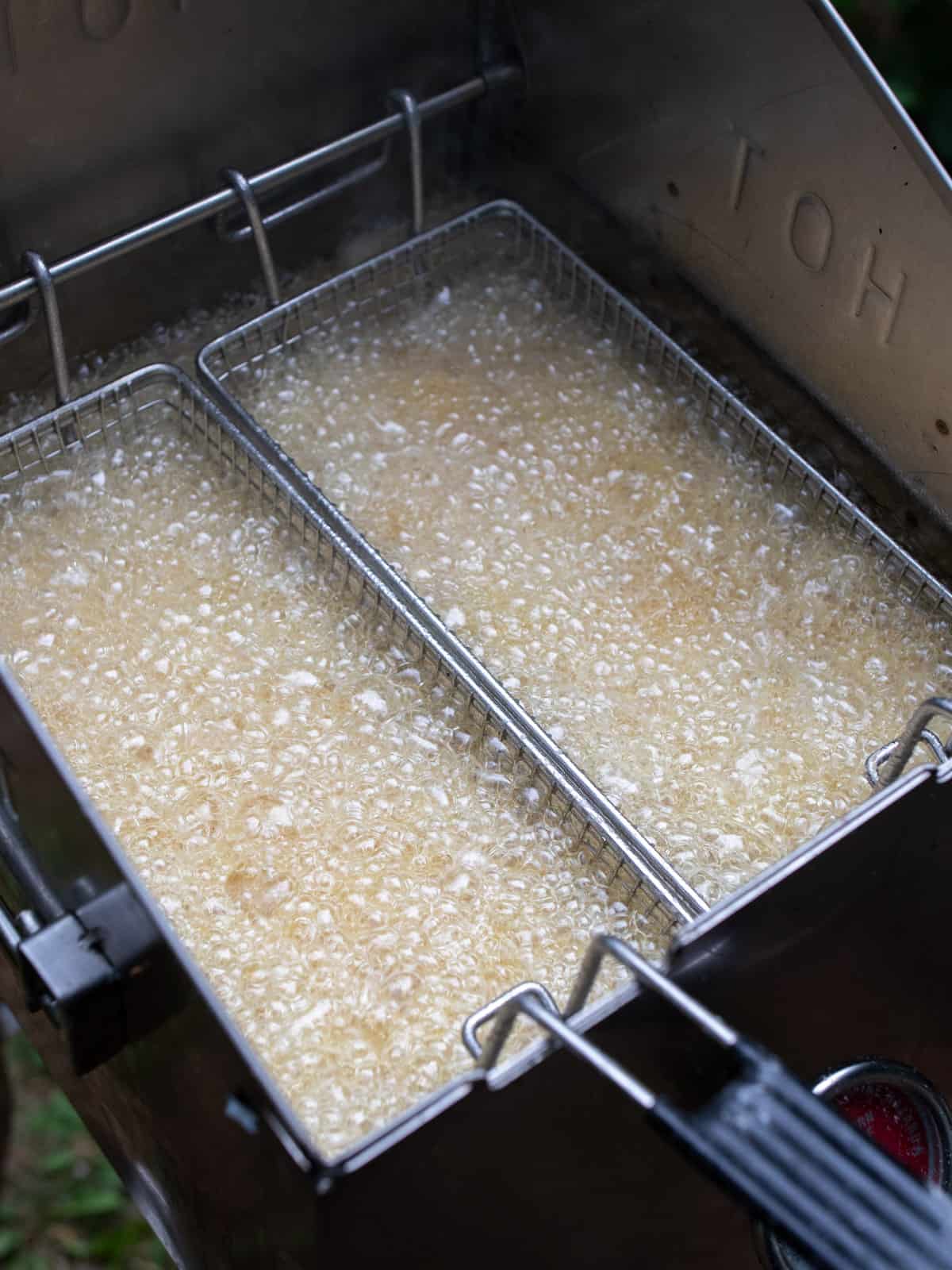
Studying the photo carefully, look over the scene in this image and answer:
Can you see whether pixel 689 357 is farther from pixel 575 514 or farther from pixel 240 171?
pixel 240 171

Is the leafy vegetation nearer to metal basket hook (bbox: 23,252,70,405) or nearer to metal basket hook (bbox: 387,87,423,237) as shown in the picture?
metal basket hook (bbox: 387,87,423,237)

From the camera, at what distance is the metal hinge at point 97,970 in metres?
0.89

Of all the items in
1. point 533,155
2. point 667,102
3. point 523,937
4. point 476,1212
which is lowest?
point 476,1212

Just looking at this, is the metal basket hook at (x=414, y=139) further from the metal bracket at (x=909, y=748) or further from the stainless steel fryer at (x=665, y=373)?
the metal bracket at (x=909, y=748)

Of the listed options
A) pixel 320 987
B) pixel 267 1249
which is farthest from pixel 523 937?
pixel 267 1249

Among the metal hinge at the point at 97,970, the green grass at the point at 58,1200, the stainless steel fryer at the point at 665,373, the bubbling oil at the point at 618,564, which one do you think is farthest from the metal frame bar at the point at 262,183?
the green grass at the point at 58,1200

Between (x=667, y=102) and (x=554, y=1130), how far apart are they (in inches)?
40.3

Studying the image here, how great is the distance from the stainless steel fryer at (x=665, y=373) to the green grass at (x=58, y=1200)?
96cm

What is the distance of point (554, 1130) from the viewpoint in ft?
3.02

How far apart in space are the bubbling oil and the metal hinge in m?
0.46

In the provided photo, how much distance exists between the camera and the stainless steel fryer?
2.84ft

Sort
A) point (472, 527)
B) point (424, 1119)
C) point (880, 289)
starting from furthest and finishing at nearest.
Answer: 1. point (472, 527)
2. point (880, 289)
3. point (424, 1119)

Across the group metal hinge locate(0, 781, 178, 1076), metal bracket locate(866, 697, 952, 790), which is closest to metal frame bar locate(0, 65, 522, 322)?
metal hinge locate(0, 781, 178, 1076)

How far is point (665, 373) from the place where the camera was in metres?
1.52
